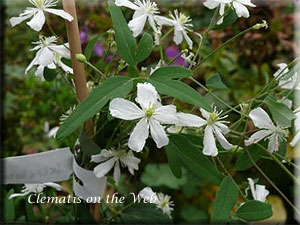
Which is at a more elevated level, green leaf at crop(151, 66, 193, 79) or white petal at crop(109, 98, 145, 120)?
green leaf at crop(151, 66, 193, 79)

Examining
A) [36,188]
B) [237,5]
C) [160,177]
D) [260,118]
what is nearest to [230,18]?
[237,5]

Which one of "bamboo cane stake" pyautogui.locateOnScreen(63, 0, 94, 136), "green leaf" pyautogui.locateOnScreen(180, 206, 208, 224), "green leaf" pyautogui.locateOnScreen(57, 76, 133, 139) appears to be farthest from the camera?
"green leaf" pyautogui.locateOnScreen(180, 206, 208, 224)

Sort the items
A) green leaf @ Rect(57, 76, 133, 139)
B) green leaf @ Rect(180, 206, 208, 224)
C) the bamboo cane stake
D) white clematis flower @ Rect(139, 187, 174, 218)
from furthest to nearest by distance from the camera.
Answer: green leaf @ Rect(180, 206, 208, 224) < white clematis flower @ Rect(139, 187, 174, 218) < the bamboo cane stake < green leaf @ Rect(57, 76, 133, 139)

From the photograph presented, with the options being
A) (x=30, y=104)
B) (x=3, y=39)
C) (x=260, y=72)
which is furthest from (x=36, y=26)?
(x=3, y=39)

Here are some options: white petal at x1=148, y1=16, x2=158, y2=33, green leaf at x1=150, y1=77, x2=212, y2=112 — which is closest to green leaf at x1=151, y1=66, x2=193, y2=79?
green leaf at x1=150, y1=77, x2=212, y2=112

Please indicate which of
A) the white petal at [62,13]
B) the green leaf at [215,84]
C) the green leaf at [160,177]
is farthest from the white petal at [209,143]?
the green leaf at [160,177]

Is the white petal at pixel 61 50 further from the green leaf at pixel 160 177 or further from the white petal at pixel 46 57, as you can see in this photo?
the green leaf at pixel 160 177

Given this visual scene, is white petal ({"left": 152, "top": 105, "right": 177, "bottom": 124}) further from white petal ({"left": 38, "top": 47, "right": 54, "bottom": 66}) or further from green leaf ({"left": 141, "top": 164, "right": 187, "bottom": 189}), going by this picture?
green leaf ({"left": 141, "top": 164, "right": 187, "bottom": 189})

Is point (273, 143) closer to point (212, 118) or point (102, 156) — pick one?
point (212, 118)
